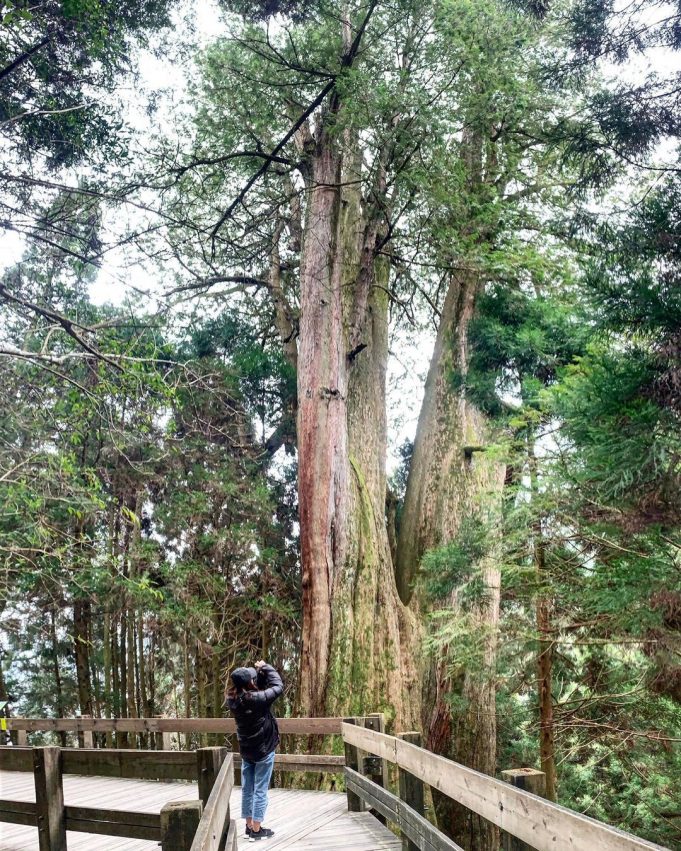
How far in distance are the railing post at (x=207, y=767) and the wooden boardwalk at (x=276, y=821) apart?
1652 mm

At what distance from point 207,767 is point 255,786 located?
7.07 feet

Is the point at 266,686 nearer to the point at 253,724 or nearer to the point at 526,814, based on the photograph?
the point at 253,724

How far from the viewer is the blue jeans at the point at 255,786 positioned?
234 inches

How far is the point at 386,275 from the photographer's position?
15773 mm

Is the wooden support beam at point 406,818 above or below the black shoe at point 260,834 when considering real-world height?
above

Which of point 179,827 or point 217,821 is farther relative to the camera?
point 217,821

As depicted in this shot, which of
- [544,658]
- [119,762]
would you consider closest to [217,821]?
[119,762]

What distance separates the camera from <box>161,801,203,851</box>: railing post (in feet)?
9.70

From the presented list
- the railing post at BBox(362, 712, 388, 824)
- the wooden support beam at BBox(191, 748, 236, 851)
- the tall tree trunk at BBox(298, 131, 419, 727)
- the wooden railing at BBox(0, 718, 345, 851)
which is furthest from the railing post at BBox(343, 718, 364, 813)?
the tall tree trunk at BBox(298, 131, 419, 727)

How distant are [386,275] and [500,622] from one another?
24.2ft

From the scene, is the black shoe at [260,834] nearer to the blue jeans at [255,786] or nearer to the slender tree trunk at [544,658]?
the blue jeans at [255,786]

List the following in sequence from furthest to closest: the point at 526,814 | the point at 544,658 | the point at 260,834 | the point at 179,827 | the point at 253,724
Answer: the point at 544,658 < the point at 253,724 < the point at 260,834 < the point at 179,827 < the point at 526,814

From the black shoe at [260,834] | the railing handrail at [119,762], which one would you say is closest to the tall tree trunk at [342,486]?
the black shoe at [260,834]

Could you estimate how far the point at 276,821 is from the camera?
6.58 m
